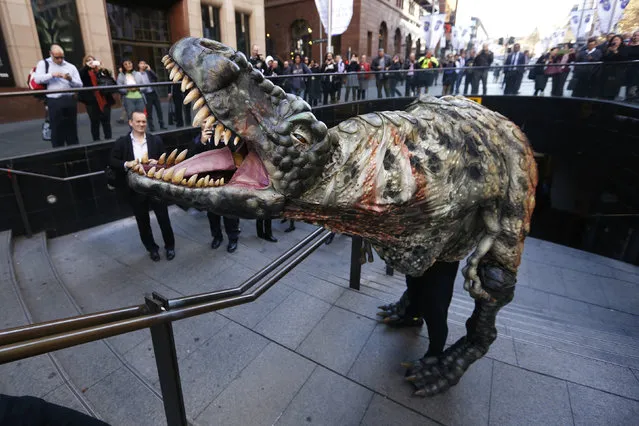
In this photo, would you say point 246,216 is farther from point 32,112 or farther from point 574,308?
point 574,308

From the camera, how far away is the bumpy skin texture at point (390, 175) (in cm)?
143

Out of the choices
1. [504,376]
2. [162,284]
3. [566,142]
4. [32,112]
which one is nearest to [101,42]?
[32,112]

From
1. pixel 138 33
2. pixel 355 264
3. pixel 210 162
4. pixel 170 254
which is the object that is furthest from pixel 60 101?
pixel 138 33

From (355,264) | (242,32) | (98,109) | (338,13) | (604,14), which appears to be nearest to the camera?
(355,264)

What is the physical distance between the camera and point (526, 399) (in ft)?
8.40

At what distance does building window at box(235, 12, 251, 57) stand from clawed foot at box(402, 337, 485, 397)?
17246 mm

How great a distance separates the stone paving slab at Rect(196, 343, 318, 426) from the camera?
247 cm

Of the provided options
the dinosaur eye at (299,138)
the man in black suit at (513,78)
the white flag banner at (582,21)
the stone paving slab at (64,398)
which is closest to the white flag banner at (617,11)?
A: the white flag banner at (582,21)

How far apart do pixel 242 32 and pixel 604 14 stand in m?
18.8

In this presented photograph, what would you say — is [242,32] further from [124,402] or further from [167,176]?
[167,176]

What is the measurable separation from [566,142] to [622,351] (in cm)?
1027

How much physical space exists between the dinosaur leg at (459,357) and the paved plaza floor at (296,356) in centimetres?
12

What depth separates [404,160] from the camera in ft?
5.49

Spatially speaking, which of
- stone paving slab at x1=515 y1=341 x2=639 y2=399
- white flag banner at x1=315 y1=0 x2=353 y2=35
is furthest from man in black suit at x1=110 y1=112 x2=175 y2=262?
white flag banner at x1=315 y1=0 x2=353 y2=35
